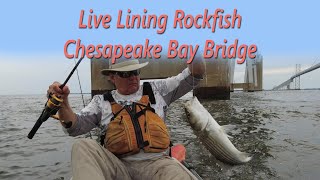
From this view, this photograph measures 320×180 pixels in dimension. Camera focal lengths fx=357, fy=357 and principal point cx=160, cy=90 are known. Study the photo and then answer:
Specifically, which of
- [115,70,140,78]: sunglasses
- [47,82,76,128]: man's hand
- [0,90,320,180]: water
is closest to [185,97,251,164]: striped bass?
[0,90,320,180]: water

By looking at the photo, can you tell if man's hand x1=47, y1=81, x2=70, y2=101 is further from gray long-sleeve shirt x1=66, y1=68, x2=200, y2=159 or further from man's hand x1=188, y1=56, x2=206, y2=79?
man's hand x1=188, y1=56, x2=206, y2=79

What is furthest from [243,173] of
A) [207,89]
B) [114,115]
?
[207,89]

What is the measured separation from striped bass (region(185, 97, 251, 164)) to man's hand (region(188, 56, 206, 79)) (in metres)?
0.33

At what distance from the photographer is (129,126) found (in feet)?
13.6

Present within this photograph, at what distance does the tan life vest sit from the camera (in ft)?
13.5

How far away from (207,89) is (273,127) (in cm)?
1670

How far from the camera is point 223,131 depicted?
4.35 metres

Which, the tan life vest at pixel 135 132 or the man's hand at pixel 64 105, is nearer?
the man's hand at pixel 64 105

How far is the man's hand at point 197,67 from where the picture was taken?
439 cm

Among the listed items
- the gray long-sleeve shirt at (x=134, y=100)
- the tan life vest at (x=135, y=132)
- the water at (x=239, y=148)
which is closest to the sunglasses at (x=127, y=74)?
the gray long-sleeve shirt at (x=134, y=100)

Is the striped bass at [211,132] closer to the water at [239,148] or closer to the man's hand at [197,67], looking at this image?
the man's hand at [197,67]

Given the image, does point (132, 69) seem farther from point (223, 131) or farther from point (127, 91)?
point (223, 131)

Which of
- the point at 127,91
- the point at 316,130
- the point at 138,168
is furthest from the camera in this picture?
the point at 316,130

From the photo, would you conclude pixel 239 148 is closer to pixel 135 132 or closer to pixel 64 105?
pixel 135 132
